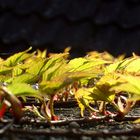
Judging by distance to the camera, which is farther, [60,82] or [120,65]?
[120,65]

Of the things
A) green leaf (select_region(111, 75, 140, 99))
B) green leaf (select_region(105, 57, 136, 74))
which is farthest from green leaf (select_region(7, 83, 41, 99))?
green leaf (select_region(105, 57, 136, 74))

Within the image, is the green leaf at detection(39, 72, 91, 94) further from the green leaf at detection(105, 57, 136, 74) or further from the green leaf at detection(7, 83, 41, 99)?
the green leaf at detection(105, 57, 136, 74)

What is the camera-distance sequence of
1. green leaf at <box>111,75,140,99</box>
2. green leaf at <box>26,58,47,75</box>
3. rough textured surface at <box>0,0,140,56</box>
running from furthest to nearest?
1. rough textured surface at <box>0,0,140,56</box>
2. green leaf at <box>26,58,47,75</box>
3. green leaf at <box>111,75,140,99</box>

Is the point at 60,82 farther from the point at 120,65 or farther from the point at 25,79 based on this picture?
the point at 120,65

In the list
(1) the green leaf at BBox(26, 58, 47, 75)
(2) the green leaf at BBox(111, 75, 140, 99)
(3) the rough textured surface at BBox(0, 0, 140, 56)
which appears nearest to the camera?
(2) the green leaf at BBox(111, 75, 140, 99)

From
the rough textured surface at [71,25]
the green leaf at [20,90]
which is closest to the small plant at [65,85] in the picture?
the green leaf at [20,90]

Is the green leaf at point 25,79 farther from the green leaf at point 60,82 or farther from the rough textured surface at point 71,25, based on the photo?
the rough textured surface at point 71,25

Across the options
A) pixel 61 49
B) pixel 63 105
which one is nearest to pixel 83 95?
pixel 63 105

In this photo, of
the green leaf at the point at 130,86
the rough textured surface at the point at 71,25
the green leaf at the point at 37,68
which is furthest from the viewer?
the rough textured surface at the point at 71,25

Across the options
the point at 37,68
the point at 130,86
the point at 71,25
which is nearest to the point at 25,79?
the point at 37,68
